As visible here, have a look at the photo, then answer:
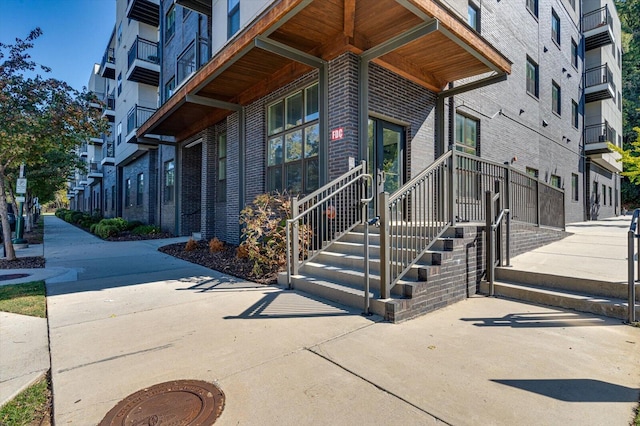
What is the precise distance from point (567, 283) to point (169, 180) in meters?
15.2

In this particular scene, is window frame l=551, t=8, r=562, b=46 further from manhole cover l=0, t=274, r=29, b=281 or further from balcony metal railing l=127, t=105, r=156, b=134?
manhole cover l=0, t=274, r=29, b=281

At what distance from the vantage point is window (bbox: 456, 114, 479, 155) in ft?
30.7

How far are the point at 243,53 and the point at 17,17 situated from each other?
306 inches

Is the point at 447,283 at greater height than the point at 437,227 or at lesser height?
lesser

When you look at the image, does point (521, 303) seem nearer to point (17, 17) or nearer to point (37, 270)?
point (37, 270)

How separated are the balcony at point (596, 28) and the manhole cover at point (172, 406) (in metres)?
23.6

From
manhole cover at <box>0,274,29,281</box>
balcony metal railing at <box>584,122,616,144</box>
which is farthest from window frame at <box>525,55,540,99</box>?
manhole cover at <box>0,274,29,281</box>

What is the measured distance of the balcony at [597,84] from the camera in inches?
687

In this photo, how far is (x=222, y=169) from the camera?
11.5m

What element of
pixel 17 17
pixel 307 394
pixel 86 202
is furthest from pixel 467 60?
pixel 86 202

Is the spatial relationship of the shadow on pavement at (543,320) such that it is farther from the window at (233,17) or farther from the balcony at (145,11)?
the balcony at (145,11)

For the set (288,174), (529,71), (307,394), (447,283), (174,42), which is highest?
(174,42)

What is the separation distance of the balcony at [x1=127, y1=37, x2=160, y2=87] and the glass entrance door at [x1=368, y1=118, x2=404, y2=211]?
14617 mm

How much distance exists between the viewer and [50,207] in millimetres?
81938
